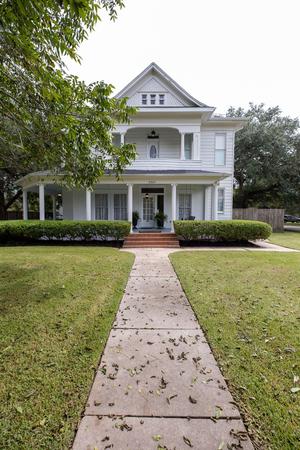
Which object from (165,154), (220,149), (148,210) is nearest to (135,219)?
(148,210)

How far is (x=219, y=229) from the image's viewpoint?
12.2 m

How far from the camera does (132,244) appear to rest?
1205 centimetres

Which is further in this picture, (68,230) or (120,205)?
(120,205)

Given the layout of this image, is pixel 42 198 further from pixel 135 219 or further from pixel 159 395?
pixel 159 395

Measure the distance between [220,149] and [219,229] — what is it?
7.15 m

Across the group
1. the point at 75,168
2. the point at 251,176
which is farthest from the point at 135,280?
the point at 251,176

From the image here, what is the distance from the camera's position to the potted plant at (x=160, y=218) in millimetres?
15883

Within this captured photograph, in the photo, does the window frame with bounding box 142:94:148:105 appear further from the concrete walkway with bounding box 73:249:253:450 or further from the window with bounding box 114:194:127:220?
the concrete walkway with bounding box 73:249:253:450

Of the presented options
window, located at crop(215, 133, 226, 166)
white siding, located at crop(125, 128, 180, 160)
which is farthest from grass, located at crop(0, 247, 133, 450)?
window, located at crop(215, 133, 226, 166)

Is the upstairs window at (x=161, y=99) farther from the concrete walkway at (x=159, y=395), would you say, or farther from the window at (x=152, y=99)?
the concrete walkway at (x=159, y=395)

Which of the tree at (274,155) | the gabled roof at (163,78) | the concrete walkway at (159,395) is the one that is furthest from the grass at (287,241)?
the concrete walkway at (159,395)

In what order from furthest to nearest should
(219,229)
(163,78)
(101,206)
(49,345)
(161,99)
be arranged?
(101,206)
(161,99)
(163,78)
(219,229)
(49,345)

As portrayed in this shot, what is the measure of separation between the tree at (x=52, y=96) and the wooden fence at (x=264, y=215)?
1657 centimetres

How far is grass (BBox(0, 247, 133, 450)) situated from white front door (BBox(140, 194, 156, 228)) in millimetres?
9508
